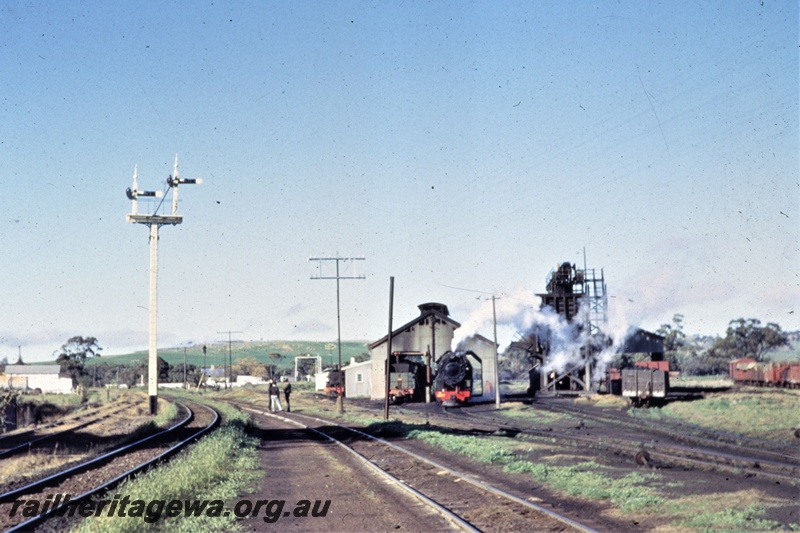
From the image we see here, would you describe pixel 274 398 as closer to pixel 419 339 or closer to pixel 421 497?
pixel 419 339

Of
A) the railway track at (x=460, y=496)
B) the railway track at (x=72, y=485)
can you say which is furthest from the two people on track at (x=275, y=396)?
the railway track at (x=460, y=496)

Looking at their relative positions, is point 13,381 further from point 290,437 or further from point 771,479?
point 771,479

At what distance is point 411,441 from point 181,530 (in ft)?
52.3

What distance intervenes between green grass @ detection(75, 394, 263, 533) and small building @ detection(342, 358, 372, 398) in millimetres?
54927

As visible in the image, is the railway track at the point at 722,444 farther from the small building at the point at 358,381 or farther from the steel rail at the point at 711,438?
the small building at the point at 358,381

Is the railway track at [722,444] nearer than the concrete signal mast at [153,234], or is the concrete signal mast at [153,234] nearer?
the railway track at [722,444]

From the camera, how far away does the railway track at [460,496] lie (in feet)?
38.8

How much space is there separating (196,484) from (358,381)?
213 ft

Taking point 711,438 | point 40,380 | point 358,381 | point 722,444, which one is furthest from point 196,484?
point 40,380

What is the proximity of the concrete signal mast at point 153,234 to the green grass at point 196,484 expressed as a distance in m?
21.2

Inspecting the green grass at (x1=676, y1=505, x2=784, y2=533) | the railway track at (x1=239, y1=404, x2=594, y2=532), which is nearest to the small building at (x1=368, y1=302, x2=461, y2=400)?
the railway track at (x1=239, y1=404, x2=594, y2=532)

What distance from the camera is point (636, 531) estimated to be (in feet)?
36.6

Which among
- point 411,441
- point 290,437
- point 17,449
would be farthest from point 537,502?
point 17,449

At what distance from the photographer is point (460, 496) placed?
14.7 metres
